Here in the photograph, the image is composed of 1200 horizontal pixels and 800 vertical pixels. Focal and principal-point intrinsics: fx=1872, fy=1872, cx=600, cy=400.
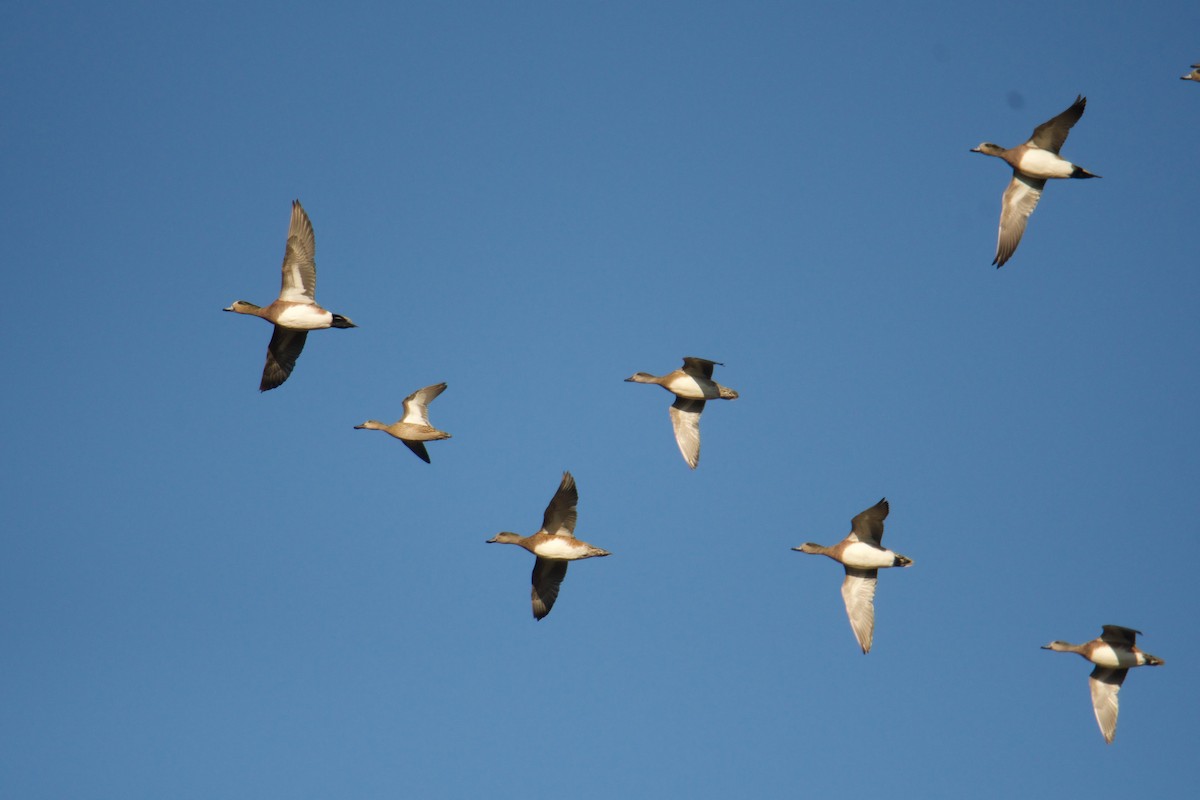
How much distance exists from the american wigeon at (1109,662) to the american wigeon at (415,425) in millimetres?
15700

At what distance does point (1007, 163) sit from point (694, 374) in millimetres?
9502

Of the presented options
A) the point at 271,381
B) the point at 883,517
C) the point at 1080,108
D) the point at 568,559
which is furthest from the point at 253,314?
the point at 1080,108

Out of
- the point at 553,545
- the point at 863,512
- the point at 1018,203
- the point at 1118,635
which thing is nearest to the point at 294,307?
the point at 553,545

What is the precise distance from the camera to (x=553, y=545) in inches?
1666

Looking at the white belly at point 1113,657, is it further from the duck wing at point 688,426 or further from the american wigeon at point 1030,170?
the duck wing at point 688,426

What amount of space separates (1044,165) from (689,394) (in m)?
10.7

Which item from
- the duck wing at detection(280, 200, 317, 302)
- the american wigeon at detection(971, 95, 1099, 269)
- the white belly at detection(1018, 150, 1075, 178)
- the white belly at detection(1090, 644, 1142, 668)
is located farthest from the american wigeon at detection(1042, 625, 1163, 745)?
the duck wing at detection(280, 200, 317, 302)

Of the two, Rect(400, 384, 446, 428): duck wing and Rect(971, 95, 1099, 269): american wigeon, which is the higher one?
Rect(971, 95, 1099, 269): american wigeon

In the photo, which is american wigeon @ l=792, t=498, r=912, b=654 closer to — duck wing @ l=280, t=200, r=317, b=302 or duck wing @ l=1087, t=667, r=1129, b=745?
duck wing @ l=1087, t=667, r=1129, b=745

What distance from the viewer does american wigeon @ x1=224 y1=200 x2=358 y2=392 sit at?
1676 inches

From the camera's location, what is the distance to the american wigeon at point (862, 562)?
4325 cm

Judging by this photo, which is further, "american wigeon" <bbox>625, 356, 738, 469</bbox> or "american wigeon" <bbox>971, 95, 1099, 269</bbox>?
"american wigeon" <bbox>625, 356, 738, 469</bbox>

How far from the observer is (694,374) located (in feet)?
157

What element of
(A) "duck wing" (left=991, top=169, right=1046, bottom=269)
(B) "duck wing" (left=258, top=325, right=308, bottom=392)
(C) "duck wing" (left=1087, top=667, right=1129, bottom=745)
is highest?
(A) "duck wing" (left=991, top=169, right=1046, bottom=269)
